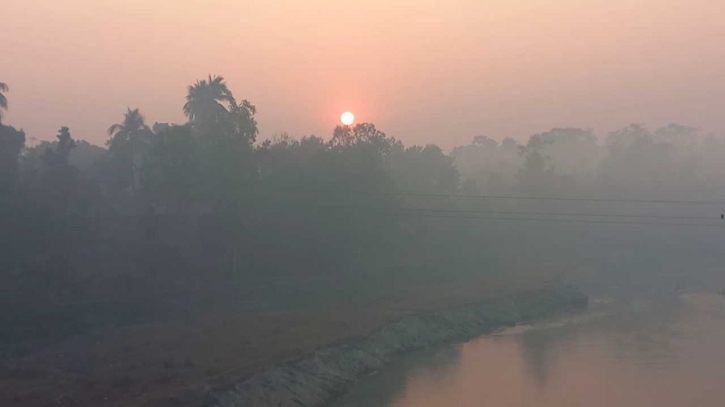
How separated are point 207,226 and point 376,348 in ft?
75.3

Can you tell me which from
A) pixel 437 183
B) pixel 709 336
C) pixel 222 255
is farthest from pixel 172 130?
pixel 709 336

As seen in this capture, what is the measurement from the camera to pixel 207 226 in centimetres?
6725

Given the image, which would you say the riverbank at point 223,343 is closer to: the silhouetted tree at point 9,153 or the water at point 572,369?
the water at point 572,369

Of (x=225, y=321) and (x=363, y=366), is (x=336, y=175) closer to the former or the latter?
(x=225, y=321)

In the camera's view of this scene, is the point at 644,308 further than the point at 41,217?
Yes

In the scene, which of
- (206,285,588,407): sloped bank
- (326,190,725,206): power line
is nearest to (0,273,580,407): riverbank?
(206,285,588,407): sloped bank

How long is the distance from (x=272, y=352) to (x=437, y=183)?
57.8 metres

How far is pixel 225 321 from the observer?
54031mm

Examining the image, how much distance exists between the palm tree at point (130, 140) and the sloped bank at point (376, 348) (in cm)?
4106

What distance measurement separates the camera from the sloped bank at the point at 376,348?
124 feet

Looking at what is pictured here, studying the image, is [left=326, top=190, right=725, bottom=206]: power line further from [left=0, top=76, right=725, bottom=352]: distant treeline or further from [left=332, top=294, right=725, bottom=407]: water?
[left=332, top=294, right=725, bottom=407]: water

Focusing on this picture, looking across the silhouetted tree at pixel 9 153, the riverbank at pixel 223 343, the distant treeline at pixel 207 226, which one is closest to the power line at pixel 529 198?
the distant treeline at pixel 207 226

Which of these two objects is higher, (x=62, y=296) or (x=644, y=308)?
(x=62, y=296)

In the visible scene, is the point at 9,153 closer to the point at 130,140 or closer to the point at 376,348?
the point at 130,140
